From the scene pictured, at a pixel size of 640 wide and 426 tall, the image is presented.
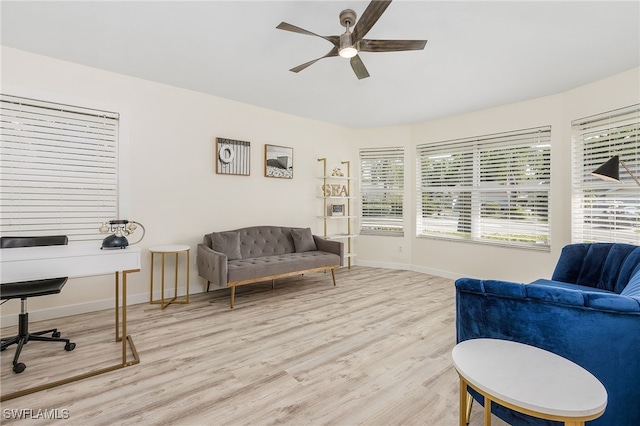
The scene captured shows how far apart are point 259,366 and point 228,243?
202cm

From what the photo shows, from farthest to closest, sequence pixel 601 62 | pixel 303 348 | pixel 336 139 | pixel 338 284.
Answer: pixel 336 139 < pixel 338 284 < pixel 601 62 < pixel 303 348

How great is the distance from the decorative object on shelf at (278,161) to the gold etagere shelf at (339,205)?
24.5 inches

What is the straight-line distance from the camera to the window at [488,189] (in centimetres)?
409

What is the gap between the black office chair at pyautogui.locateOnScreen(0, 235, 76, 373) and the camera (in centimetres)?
212

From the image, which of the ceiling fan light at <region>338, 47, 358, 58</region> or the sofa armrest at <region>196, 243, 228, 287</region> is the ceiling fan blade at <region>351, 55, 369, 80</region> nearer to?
the ceiling fan light at <region>338, 47, 358, 58</region>

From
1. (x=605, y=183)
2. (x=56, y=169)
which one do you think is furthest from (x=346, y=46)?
(x=605, y=183)

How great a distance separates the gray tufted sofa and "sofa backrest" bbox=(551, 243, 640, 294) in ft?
8.70

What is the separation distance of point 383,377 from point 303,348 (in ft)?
2.33

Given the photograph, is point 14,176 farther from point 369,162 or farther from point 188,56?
point 369,162

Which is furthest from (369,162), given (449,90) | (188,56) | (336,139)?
(188,56)

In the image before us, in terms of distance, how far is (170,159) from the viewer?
12.5 ft

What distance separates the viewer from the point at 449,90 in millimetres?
3756

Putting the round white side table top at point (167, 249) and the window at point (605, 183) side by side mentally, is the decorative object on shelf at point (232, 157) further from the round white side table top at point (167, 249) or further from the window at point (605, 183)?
the window at point (605, 183)

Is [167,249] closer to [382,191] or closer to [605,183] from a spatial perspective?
[382,191]
